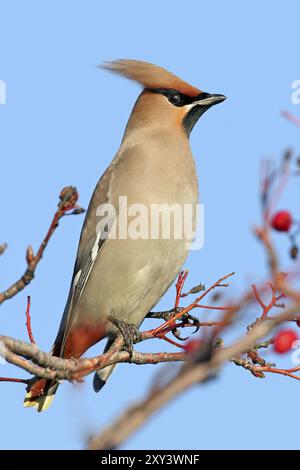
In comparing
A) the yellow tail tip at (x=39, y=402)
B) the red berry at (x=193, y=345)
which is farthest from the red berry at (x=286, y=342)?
the yellow tail tip at (x=39, y=402)

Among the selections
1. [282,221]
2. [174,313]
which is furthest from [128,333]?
[282,221]

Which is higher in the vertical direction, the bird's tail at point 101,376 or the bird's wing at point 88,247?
the bird's wing at point 88,247

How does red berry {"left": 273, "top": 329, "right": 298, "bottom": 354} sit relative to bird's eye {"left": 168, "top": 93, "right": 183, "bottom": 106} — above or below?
below

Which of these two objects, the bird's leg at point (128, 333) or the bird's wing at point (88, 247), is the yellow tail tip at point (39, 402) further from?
the bird's wing at point (88, 247)

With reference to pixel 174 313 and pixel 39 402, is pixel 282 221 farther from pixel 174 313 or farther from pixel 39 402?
pixel 39 402

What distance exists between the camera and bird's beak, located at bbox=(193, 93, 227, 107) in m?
4.76

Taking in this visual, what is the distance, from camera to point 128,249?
13.4 feet

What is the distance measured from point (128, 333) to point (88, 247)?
2.70 ft

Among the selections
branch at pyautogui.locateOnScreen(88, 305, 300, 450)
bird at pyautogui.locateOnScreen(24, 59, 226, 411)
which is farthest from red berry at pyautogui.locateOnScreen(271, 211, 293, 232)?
bird at pyautogui.locateOnScreen(24, 59, 226, 411)

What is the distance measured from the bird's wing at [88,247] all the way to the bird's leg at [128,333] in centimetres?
28

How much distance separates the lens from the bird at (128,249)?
13.4 ft

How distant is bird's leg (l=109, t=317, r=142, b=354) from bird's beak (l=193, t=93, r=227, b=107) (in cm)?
159

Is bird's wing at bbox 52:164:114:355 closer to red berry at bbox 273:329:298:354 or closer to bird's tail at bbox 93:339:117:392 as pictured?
bird's tail at bbox 93:339:117:392
